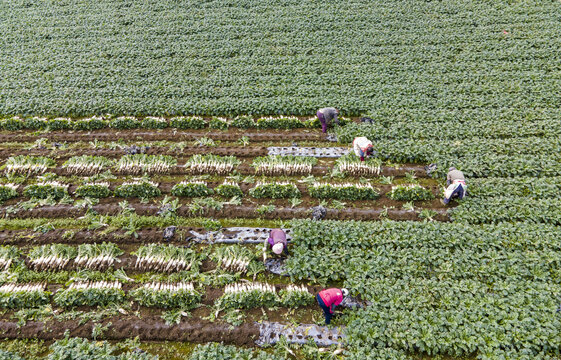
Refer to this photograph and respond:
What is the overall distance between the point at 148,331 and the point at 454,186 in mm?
8815

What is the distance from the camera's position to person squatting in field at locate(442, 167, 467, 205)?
9.48 metres

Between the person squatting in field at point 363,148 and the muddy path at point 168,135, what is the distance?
1938 mm

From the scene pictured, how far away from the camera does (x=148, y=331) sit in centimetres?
725

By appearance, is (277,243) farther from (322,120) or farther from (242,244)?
(322,120)

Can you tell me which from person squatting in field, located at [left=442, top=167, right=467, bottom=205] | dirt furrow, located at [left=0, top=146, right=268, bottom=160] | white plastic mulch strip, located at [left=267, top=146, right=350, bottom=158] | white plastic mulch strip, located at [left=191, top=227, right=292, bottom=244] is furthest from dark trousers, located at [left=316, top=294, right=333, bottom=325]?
dirt furrow, located at [left=0, top=146, right=268, bottom=160]

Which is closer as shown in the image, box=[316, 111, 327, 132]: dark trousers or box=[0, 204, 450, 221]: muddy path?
box=[0, 204, 450, 221]: muddy path

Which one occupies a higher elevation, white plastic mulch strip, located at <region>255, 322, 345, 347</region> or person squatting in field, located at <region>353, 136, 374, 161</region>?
person squatting in field, located at <region>353, 136, 374, 161</region>

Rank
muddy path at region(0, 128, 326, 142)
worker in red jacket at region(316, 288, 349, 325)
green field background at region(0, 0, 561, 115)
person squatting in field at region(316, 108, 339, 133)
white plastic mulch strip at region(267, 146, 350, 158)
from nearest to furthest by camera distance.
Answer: worker in red jacket at region(316, 288, 349, 325)
white plastic mulch strip at region(267, 146, 350, 158)
person squatting in field at region(316, 108, 339, 133)
muddy path at region(0, 128, 326, 142)
green field background at region(0, 0, 561, 115)

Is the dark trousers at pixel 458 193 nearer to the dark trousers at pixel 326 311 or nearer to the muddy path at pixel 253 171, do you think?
the muddy path at pixel 253 171

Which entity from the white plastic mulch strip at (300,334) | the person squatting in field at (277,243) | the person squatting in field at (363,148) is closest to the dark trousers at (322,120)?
the person squatting in field at (363,148)

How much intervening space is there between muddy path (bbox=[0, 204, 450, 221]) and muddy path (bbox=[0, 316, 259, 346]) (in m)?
3.31

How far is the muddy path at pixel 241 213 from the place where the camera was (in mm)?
9617

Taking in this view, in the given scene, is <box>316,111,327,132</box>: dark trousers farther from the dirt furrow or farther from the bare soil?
the bare soil

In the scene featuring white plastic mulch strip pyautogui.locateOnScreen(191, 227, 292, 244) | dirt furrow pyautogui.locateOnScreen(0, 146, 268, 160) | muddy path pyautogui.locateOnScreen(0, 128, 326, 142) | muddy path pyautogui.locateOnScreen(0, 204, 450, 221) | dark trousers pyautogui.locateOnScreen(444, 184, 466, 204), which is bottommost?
white plastic mulch strip pyautogui.locateOnScreen(191, 227, 292, 244)
